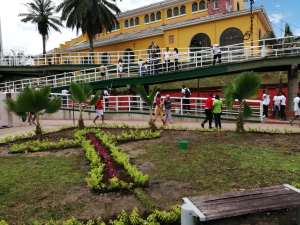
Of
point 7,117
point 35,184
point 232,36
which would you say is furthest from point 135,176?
point 232,36

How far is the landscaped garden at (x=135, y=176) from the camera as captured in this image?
404 cm

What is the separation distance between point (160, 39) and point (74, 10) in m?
9.65

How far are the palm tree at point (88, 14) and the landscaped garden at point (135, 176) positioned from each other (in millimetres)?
21344

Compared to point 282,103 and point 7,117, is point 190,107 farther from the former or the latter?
point 7,117

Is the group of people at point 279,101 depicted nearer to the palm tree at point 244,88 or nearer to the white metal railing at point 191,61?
the white metal railing at point 191,61

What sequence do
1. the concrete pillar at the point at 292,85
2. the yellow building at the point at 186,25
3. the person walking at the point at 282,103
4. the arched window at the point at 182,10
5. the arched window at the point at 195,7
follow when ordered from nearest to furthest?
the person walking at the point at 282,103
the concrete pillar at the point at 292,85
the yellow building at the point at 186,25
the arched window at the point at 195,7
the arched window at the point at 182,10

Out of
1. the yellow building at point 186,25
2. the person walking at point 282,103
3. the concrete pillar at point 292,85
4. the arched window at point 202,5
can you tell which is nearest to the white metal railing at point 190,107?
the person walking at point 282,103

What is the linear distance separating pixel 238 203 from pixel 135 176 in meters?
2.25

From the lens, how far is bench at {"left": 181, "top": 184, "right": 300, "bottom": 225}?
10.3 ft

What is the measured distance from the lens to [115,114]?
1747cm

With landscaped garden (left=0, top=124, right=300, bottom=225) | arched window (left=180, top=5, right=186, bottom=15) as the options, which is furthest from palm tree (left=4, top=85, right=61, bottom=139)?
arched window (left=180, top=5, right=186, bottom=15)

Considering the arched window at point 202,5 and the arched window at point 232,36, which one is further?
the arched window at point 202,5

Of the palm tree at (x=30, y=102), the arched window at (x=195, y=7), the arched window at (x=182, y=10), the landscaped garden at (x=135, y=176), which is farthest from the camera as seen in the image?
the arched window at (x=182, y=10)

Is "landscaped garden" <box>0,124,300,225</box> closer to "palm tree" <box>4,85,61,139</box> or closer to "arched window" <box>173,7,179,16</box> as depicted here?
"palm tree" <box>4,85,61,139</box>
